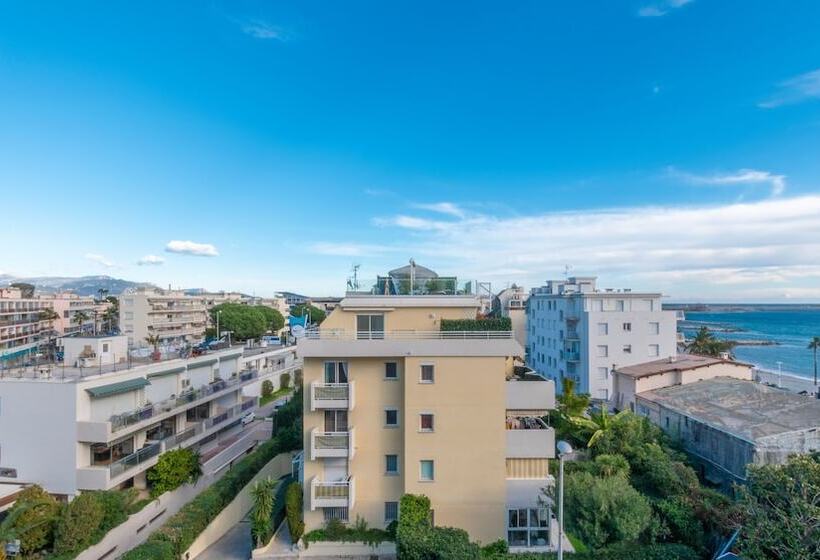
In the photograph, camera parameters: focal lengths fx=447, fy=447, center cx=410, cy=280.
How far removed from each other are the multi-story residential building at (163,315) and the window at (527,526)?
2742 inches

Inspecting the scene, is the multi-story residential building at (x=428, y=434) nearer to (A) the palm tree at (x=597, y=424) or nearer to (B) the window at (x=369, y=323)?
(B) the window at (x=369, y=323)

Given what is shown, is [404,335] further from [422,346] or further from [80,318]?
[80,318]

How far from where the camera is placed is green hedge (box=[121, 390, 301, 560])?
57.0 ft

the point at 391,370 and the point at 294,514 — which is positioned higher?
the point at 391,370

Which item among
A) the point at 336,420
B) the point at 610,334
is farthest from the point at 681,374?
the point at 336,420

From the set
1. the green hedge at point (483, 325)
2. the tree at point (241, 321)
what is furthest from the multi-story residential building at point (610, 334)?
the tree at point (241, 321)

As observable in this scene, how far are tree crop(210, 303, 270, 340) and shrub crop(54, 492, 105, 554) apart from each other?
193 ft

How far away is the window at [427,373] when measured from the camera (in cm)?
1994

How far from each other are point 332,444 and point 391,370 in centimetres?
409

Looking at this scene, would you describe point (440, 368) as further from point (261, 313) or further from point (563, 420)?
point (261, 313)

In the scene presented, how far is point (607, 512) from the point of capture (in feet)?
57.4

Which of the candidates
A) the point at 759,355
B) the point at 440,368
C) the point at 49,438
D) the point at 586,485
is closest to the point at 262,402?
the point at 49,438

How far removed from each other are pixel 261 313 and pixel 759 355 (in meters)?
123

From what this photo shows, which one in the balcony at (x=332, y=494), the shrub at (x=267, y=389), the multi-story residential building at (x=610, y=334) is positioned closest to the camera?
the balcony at (x=332, y=494)
